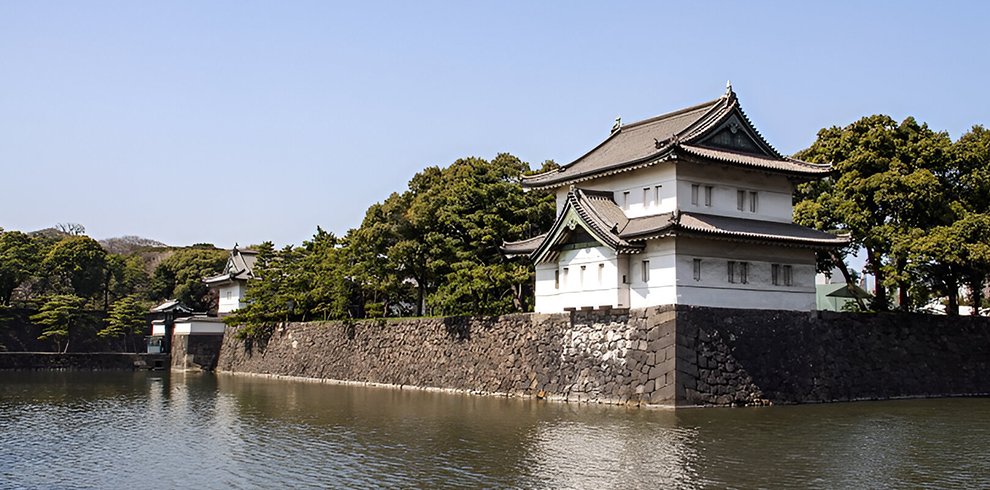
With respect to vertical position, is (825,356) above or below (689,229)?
below

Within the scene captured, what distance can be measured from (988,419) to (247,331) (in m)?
32.8

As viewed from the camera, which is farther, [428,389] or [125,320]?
[125,320]

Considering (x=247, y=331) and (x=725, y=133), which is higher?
(x=725, y=133)

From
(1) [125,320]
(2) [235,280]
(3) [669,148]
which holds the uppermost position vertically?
(3) [669,148]

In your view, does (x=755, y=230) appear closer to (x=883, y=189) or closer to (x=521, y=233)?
(x=883, y=189)


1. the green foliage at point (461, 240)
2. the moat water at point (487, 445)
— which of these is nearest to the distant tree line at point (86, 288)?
the green foliage at point (461, 240)

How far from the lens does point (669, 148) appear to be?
993 inches

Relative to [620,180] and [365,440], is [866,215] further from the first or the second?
[365,440]

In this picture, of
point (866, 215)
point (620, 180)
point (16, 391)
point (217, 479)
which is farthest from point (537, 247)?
point (16, 391)

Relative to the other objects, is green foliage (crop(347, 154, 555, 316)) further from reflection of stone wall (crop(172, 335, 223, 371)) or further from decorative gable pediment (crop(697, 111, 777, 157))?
reflection of stone wall (crop(172, 335, 223, 371))

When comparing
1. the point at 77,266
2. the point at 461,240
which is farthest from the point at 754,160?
the point at 77,266

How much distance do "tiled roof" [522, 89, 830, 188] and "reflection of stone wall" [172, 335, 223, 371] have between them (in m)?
25.9

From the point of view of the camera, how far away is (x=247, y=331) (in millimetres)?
45062

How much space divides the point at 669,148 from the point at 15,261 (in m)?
43.9
